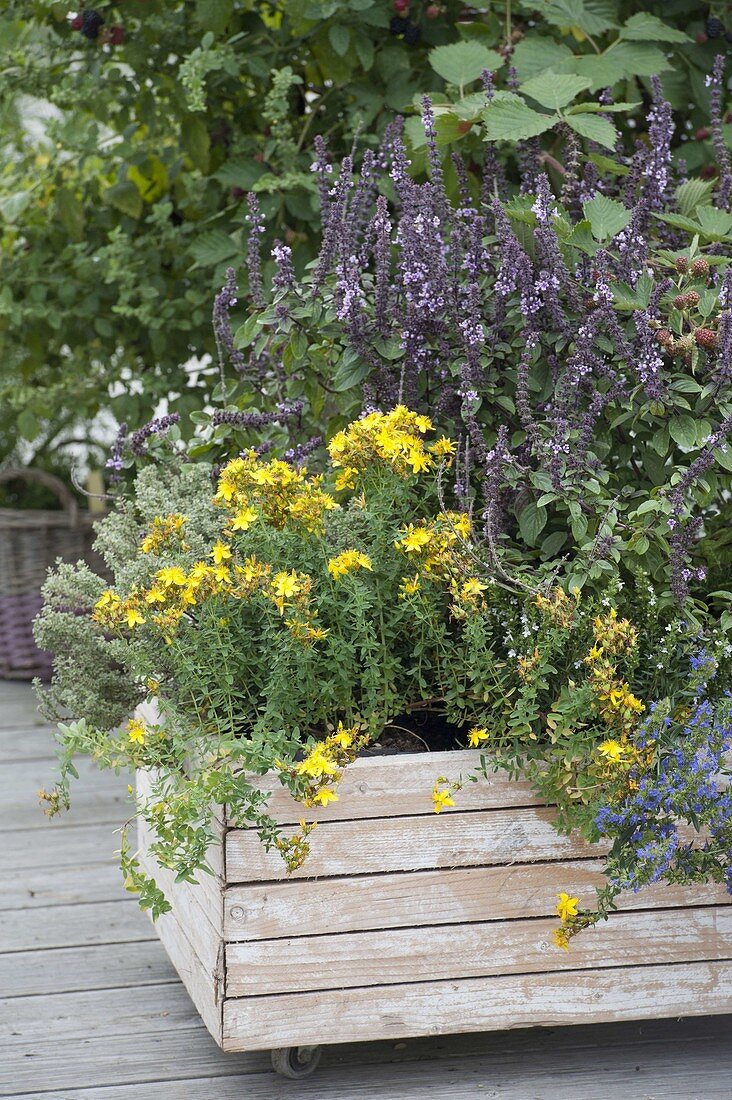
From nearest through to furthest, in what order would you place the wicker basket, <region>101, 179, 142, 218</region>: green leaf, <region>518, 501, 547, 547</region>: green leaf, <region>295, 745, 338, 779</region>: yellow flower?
1. <region>295, 745, 338, 779</region>: yellow flower
2. <region>518, 501, 547, 547</region>: green leaf
3. <region>101, 179, 142, 218</region>: green leaf
4. the wicker basket

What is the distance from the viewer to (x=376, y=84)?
7.16ft

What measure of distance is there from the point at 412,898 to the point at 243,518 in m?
0.44

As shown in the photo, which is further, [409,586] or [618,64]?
[618,64]

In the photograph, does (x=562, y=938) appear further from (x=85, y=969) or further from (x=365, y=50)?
(x=365, y=50)

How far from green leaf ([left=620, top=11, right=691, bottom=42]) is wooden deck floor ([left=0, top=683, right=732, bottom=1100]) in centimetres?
136

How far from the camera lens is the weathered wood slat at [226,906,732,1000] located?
52.4 inches

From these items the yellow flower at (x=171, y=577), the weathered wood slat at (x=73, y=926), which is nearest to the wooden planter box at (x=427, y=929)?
the yellow flower at (x=171, y=577)

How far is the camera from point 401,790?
1350mm

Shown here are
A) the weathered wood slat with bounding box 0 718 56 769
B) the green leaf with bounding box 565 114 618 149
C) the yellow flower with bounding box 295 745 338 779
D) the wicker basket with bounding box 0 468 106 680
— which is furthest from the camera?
the wicker basket with bounding box 0 468 106 680

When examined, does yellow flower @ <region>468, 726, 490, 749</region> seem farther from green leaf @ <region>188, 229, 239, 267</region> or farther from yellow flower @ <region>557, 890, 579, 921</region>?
green leaf @ <region>188, 229, 239, 267</region>

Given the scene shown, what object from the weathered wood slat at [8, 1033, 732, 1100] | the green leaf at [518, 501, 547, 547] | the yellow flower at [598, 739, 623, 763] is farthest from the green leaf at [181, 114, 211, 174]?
the weathered wood slat at [8, 1033, 732, 1100]

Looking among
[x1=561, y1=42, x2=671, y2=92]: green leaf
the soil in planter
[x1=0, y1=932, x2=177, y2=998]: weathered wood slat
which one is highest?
[x1=561, y1=42, x2=671, y2=92]: green leaf

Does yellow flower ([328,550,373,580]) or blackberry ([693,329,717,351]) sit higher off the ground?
blackberry ([693,329,717,351])

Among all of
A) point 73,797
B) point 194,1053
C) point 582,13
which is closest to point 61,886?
point 73,797
